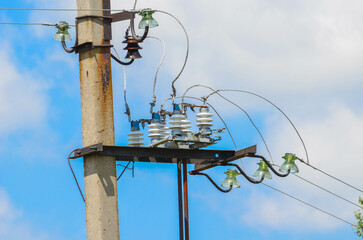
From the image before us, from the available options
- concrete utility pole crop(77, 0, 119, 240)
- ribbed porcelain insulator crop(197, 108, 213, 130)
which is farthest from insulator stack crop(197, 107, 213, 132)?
concrete utility pole crop(77, 0, 119, 240)

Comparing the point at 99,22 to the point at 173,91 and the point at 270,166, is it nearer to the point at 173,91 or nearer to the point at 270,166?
the point at 173,91

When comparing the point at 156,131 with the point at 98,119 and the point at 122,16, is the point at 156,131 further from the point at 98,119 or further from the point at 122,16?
the point at 122,16

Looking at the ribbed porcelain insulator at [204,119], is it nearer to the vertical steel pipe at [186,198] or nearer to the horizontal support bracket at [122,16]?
the vertical steel pipe at [186,198]

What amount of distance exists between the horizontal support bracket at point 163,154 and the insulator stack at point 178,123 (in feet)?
0.89

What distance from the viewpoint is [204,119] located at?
1681cm

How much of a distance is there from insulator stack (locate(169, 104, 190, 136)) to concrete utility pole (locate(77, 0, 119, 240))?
1.16 metres

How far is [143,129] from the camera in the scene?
16688mm

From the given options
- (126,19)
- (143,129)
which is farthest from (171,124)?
(126,19)

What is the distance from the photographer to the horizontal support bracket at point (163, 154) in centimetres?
1537

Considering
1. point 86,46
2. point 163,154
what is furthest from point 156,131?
point 86,46

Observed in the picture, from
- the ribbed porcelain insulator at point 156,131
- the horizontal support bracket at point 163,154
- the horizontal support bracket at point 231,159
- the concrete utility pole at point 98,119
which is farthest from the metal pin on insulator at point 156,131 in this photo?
the horizontal support bracket at point 231,159

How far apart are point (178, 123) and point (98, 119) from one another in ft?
4.74

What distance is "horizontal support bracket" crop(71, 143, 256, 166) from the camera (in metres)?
15.4

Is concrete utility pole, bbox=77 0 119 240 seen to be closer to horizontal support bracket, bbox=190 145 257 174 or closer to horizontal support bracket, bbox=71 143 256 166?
horizontal support bracket, bbox=71 143 256 166
